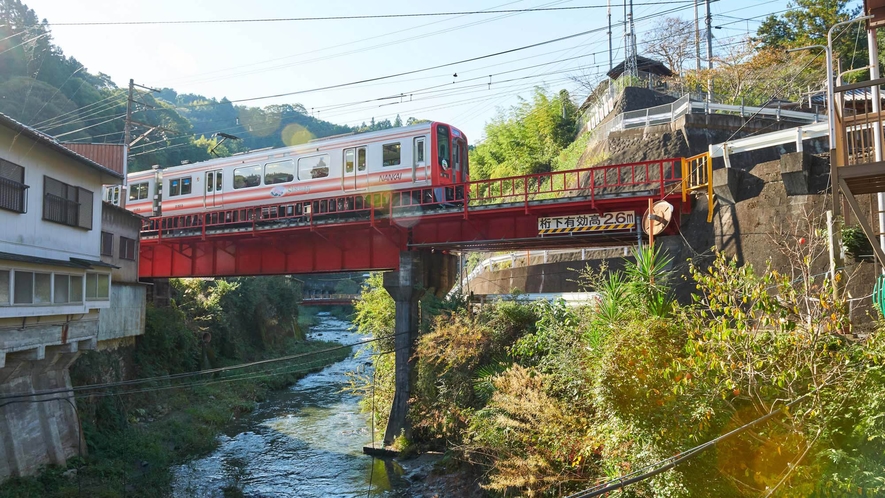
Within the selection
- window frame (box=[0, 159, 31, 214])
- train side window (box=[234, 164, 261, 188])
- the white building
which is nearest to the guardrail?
train side window (box=[234, 164, 261, 188])

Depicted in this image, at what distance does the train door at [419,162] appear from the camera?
811 inches

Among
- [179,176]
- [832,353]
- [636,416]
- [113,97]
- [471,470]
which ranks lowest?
[471,470]

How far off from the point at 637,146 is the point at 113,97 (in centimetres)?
5778

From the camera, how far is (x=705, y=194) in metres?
15.5

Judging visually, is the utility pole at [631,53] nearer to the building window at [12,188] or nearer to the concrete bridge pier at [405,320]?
the concrete bridge pier at [405,320]

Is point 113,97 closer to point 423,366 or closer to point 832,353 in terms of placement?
point 423,366

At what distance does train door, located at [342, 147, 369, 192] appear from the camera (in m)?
21.8

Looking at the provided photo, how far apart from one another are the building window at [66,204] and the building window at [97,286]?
1.55 meters

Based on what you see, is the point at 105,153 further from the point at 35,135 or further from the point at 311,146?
the point at 35,135

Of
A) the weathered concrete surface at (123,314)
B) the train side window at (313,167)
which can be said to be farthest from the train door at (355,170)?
the weathered concrete surface at (123,314)

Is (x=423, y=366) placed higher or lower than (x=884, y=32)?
lower

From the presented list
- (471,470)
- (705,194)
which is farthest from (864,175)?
(471,470)

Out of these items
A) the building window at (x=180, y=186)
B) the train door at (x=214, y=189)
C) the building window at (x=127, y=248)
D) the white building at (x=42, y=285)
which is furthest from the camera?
the building window at (x=180, y=186)

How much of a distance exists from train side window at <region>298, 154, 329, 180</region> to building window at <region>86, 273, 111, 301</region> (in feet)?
27.1
